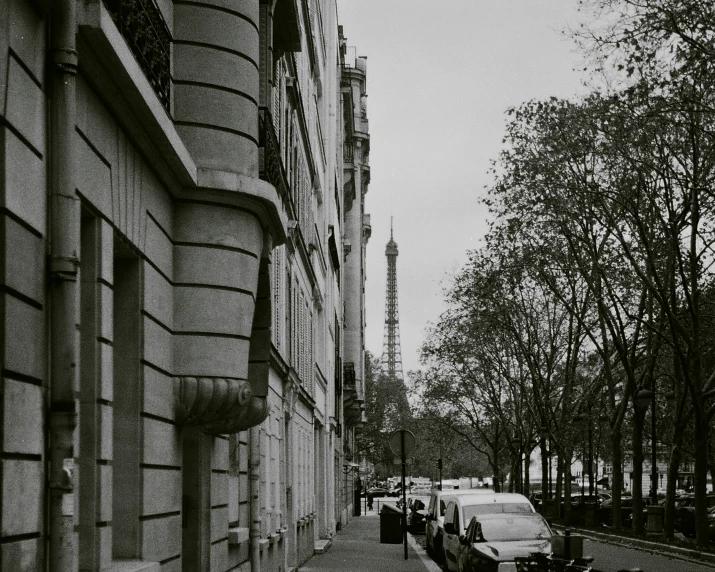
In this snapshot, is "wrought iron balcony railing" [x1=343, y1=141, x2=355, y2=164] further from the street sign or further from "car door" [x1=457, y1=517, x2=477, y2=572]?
"car door" [x1=457, y1=517, x2=477, y2=572]

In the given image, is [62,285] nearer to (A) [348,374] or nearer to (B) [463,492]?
(B) [463,492]

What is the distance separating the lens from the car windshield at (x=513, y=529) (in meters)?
19.4

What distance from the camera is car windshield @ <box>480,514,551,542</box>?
19359mm

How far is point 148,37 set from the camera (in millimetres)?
9625

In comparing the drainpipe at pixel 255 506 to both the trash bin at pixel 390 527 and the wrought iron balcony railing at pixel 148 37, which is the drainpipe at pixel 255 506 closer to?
the wrought iron balcony railing at pixel 148 37

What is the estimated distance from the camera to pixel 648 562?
26.7 meters

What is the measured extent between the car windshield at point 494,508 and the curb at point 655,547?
2.12 metres

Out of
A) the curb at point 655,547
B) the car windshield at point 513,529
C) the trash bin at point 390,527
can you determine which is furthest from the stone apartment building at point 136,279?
the trash bin at point 390,527

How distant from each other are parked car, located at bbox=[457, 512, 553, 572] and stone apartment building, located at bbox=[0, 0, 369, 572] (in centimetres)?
307

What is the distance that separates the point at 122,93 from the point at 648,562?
2101 cm

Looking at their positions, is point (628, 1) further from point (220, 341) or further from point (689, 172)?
point (220, 341)

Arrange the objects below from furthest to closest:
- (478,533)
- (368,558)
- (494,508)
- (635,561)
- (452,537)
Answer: (368,558)
(635,561)
(452,537)
(494,508)
(478,533)

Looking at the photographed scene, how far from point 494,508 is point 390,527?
1400cm

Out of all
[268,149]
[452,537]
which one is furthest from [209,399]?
[452,537]
